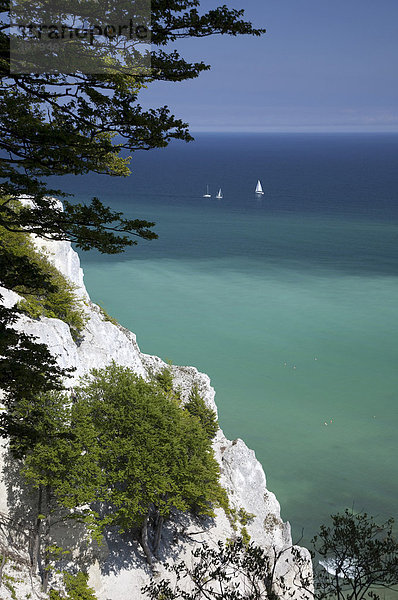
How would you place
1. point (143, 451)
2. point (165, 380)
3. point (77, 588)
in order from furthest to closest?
point (165, 380)
point (143, 451)
point (77, 588)

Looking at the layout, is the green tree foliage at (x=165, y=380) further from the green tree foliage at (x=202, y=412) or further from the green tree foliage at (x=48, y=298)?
the green tree foliage at (x=48, y=298)

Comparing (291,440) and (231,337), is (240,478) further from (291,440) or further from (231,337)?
(231,337)

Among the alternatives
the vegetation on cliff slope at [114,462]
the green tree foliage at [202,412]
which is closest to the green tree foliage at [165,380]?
the green tree foliage at [202,412]

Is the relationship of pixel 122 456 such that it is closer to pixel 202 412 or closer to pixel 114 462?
pixel 114 462

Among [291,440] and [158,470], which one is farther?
[291,440]

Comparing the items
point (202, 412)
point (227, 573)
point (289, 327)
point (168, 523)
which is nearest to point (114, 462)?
point (168, 523)

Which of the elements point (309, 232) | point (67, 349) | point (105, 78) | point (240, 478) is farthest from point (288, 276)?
point (105, 78)
